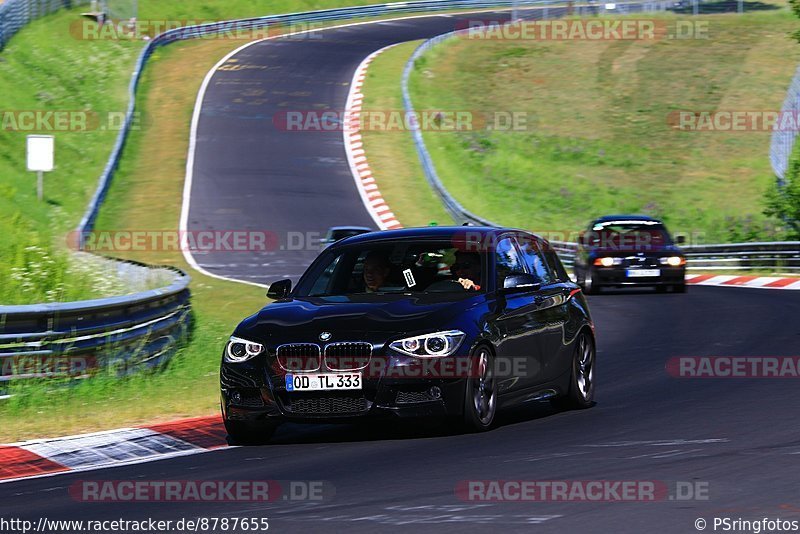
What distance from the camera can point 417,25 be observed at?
6975cm

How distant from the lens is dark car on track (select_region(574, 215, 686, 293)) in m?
25.7

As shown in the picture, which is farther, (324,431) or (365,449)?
(324,431)

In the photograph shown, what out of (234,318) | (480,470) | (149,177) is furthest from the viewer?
(149,177)

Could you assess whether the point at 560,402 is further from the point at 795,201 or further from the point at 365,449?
the point at 795,201

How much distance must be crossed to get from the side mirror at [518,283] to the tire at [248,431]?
1970 millimetres

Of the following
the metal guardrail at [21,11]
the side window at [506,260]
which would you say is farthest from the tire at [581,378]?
the metal guardrail at [21,11]

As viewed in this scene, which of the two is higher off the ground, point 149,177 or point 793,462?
point 793,462

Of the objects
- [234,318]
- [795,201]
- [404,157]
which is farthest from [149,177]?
[234,318]

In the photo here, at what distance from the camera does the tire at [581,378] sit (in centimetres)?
1151

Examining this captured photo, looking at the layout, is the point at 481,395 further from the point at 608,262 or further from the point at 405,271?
the point at 608,262

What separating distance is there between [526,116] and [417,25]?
16882 millimetres

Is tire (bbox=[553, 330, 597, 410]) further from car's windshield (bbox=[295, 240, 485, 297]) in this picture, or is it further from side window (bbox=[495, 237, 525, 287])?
car's windshield (bbox=[295, 240, 485, 297])

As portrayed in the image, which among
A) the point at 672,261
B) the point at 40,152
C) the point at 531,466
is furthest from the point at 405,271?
the point at 40,152

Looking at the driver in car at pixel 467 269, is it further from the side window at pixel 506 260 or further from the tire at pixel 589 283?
the tire at pixel 589 283
